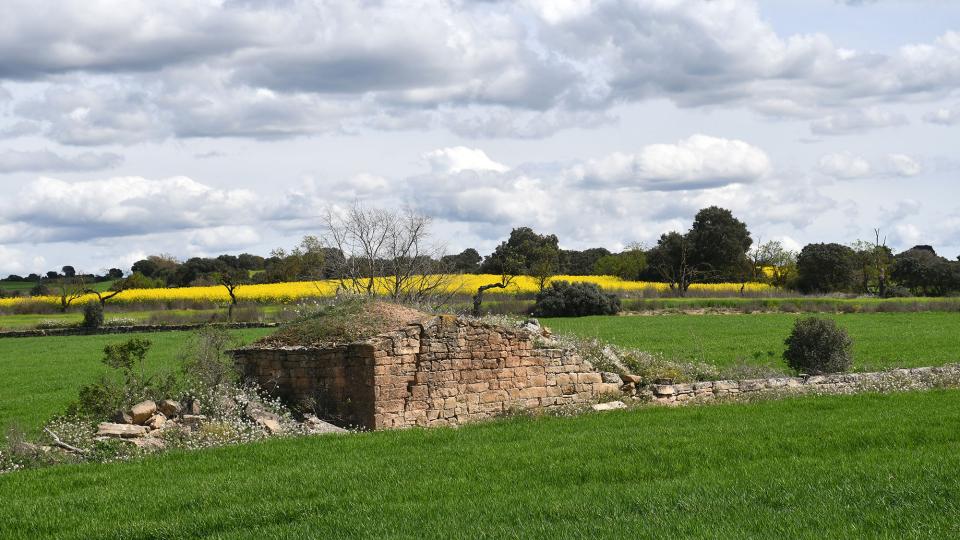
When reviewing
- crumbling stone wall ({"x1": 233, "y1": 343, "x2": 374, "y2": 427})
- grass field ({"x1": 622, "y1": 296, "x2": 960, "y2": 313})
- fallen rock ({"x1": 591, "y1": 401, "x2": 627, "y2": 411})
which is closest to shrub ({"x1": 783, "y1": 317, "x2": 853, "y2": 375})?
fallen rock ({"x1": 591, "y1": 401, "x2": 627, "y2": 411})

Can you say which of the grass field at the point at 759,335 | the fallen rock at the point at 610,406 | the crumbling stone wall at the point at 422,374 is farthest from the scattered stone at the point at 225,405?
the grass field at the point at 759,335

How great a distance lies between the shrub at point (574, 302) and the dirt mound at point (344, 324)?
108 feet

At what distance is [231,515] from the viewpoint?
9867mm

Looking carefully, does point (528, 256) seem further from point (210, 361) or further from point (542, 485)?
point (542, 485)

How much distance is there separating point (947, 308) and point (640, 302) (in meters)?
15.7

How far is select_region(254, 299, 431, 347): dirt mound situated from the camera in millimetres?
17359

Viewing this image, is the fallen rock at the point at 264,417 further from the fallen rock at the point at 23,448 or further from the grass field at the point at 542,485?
the fallen rock at the point at 23,448

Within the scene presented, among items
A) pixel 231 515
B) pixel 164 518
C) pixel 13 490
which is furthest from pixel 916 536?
pixel 13 490

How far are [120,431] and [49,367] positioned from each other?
18.3 meters

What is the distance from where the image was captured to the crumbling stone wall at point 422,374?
16.8 m

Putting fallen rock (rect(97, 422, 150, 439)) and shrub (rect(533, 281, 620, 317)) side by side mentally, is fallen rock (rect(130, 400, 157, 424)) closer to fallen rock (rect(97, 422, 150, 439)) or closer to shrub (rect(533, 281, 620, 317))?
fallen rock (rect(97, 422, 150, 439))

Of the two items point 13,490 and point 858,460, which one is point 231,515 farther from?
point 858,460

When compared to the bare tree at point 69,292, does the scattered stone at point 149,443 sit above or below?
below

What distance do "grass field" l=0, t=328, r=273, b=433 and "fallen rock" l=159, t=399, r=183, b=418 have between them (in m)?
2.58
